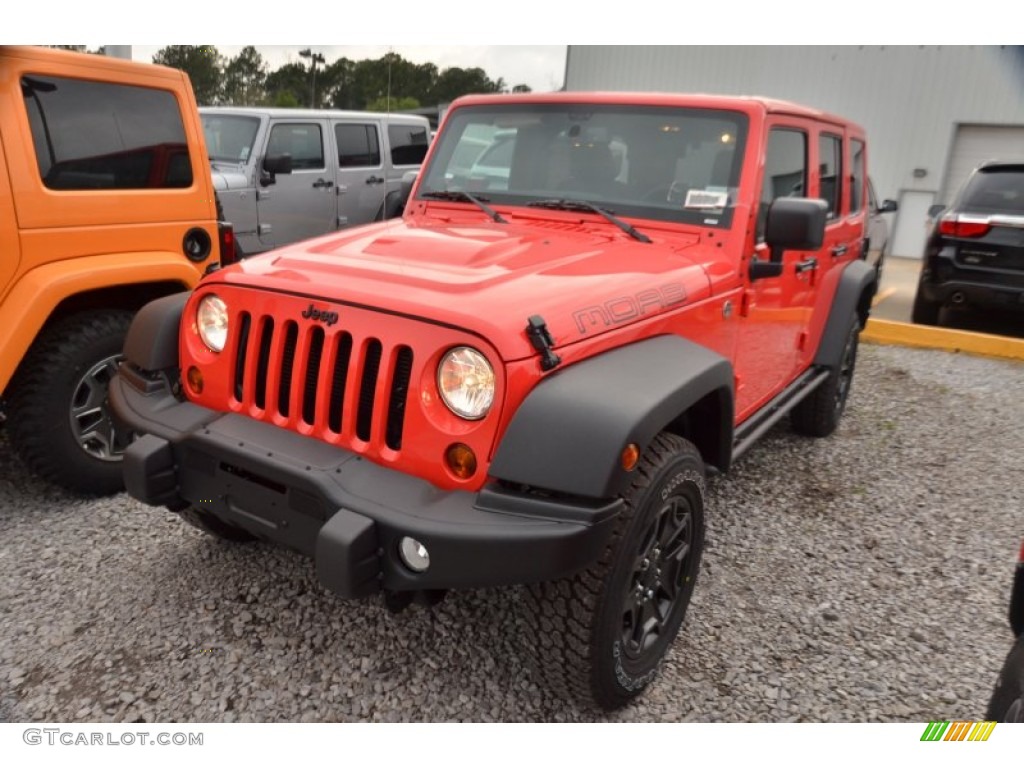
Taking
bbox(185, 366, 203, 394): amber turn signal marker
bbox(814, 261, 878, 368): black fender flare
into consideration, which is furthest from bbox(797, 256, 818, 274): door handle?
bbox(185, 366, 203, 394): amber turn signal marker

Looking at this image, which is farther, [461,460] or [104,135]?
[104,135]

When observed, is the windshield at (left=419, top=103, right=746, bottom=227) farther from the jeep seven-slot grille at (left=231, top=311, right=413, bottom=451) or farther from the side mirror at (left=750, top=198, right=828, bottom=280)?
the jeep seven-slot grille at (left=231, top=311, right=413, bottom=451)

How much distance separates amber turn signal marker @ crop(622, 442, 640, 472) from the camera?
1.96 metres

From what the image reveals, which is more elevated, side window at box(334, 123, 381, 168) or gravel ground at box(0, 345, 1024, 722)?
side window at box(334, 123, 381, 168)

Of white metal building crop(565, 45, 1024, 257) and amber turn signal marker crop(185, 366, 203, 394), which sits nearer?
amber turn signal marker crop(185, 366, 203, 394)

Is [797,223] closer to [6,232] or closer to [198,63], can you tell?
Answer: [198,63]

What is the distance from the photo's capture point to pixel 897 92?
1467cm

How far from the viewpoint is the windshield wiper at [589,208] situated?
119 inches

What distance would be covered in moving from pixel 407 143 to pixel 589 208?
707cm

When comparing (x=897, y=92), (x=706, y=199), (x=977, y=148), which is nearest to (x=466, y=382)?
(x=706, y=199)

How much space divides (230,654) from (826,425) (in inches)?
146

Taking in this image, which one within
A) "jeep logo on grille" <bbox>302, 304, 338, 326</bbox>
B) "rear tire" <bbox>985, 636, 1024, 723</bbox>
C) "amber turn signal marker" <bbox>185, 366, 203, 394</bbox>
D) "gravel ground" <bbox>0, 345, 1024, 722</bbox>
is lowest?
"gravel ground" <bbox>0, 345, 1024, 722</bbox>

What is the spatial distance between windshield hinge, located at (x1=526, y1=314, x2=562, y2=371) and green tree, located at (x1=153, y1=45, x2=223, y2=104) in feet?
6.34

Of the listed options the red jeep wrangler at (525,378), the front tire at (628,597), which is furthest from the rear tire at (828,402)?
the front tire at (628,597)
